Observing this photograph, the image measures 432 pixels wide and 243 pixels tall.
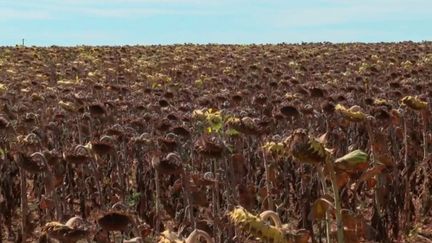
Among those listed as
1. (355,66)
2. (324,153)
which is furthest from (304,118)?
(355,66)

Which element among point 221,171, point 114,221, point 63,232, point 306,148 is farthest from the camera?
point 221,171

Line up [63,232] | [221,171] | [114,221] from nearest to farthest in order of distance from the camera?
[63,232] → [114,221] → [221,171]

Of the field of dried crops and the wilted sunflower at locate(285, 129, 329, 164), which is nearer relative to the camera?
the wilted sunflower at locate(285, 129, 329, 164)

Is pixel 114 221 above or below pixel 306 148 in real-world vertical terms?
below

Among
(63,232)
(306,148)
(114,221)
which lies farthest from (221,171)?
(306,148)

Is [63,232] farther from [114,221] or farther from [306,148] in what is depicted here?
[306,148]

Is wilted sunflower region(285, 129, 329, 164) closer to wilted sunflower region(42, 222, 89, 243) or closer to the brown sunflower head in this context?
wilted sunflower region(42, 222, 89, 243)

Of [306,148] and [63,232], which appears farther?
[63,232]

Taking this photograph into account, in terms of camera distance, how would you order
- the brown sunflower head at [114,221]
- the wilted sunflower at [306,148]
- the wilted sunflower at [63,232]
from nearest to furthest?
1. the wilted sunflower at [306,148]
2. the wilted sunflower at [63,232]
3. the brown sunflower head at [114,221]

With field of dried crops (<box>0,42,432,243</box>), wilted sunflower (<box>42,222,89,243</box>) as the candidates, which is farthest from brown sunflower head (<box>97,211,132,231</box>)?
wilted sunflower (<box>42,222,89,243</box>)

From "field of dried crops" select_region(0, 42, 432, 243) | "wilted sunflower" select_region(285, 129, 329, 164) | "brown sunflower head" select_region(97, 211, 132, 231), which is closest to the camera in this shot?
"wilted sunflower" select_region(285, 129, 329, 164)

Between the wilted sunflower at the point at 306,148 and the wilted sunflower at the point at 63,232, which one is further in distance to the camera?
the wilted sunflower at the point at 63,232

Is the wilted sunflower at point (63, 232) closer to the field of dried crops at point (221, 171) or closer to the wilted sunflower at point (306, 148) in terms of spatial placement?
the field of dried crops at point (221, 171)

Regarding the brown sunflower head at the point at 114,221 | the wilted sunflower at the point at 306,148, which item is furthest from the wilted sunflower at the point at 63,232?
the wilted sunflower at the point at 306,148
